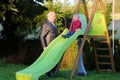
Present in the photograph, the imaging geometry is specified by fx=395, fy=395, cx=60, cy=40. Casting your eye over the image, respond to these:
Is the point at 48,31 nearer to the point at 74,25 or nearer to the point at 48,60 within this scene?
the point at 48,60

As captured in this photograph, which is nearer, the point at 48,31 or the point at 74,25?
the point at 48,31

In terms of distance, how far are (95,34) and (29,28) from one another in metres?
8.88

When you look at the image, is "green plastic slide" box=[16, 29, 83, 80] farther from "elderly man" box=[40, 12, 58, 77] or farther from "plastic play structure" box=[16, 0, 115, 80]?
"elderly man" box=[40, 12, 58, 77]

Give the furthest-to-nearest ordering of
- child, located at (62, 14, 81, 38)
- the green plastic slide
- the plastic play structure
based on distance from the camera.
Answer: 1. child, located at (62, 14, 81, 38)
2. the plastic play structure
3. the green plastic slide

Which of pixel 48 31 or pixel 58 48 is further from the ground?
pixel 48 31

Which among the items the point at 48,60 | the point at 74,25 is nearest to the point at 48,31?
the point at 48,60

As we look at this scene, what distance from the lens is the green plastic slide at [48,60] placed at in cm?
928

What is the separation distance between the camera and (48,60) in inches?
390

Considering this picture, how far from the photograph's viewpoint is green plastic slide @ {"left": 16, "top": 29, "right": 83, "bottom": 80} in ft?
30.5

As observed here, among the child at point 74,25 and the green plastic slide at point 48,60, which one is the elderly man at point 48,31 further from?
the child at point 74,25

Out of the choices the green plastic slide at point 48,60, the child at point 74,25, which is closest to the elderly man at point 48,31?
the green plastic slide at point 48,60

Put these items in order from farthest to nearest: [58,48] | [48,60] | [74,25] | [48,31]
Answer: [74,25] → [58,48] → [48,31] → [48,60]

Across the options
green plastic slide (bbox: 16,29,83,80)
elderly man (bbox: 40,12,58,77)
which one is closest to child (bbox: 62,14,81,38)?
green plastic slide (bbox: 16,29,83,80)

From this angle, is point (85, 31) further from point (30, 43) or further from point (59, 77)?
point (30, 43)
